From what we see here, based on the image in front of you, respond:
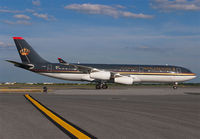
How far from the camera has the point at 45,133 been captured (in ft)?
Result: 20.3

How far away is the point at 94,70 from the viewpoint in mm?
37344

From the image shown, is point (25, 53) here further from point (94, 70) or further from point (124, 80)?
point (124, 80)

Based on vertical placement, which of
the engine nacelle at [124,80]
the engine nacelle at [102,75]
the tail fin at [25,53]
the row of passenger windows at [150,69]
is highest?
the tail fin at [25,53]

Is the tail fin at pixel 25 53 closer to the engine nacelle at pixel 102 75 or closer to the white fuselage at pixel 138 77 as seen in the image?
the white fuselage at pixel 138 77

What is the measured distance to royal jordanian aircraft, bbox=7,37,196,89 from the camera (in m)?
38.7

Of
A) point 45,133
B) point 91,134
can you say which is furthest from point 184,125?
point 45,133

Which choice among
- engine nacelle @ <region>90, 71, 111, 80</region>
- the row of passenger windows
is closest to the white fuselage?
the row of passenger windows

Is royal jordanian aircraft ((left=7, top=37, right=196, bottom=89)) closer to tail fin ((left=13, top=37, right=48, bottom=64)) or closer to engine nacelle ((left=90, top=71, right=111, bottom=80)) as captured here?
tail fin ((left=13, top=37, right=48, bottom=64))

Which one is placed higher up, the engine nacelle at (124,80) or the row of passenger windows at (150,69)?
the row of passenger windows at (150,69)

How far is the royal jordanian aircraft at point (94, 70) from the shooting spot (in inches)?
1525

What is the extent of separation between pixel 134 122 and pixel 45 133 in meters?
2.92

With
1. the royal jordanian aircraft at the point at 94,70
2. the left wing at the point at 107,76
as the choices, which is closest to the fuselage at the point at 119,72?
the royal jordanian aircraft at the point at 94,70

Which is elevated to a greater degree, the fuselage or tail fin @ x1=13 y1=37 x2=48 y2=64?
tail fin @ x1=13 y1=37 x2=48 y2=64

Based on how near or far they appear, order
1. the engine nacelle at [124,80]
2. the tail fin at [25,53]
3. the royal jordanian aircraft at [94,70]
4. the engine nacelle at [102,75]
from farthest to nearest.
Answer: the tail fin at [25,53]
the royal jordanian aircraft at [94,70]
the engine nacelle at [102,75]
the engine nacelle at [124,80]
